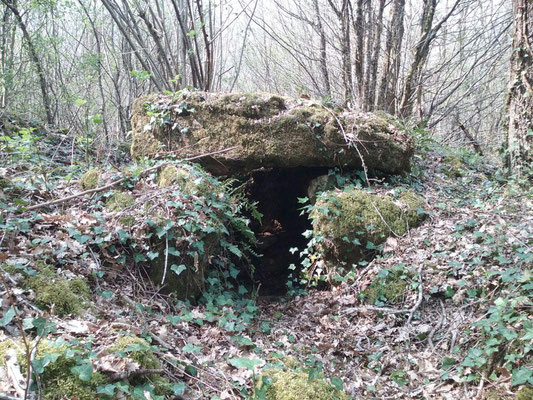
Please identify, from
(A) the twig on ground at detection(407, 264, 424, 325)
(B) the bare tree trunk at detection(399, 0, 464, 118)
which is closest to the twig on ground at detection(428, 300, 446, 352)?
(A) the twig on ground at detection(407, 264, 424, 325)

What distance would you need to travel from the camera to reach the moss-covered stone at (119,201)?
14.0ft

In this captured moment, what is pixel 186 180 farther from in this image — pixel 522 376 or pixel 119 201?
pixel 522 376

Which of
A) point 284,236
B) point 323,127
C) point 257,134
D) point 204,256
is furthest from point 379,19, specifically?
point 204,256

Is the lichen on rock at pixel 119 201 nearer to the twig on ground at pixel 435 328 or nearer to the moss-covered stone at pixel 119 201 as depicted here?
the moss-covered stone at pixel 119 201

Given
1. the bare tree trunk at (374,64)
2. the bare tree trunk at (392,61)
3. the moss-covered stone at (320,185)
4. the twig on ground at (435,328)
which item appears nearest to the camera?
the twig on ground at (435,328)

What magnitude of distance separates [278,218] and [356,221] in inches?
101

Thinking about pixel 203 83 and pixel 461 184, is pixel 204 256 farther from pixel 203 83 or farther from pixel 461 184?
pixel 461 184

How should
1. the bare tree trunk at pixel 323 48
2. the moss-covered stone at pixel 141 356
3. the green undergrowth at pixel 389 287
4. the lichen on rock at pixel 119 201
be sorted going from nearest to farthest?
the moss-covered stone at pixel 141 356 → the green undergrowth at pixel 389 287 → the lichen on rock at pixel 119 201 → the bare tree trunk at pixel 323 48

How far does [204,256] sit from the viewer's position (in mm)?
4191

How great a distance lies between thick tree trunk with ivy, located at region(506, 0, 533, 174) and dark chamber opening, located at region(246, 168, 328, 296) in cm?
305

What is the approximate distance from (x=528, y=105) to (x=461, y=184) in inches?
61.5

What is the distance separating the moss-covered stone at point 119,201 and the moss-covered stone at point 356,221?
7.88 feet

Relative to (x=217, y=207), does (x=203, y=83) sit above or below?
above

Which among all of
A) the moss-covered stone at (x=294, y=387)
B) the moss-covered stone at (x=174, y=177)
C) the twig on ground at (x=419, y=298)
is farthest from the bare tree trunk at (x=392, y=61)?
the moss-covered stone at (x=294, y=387)
